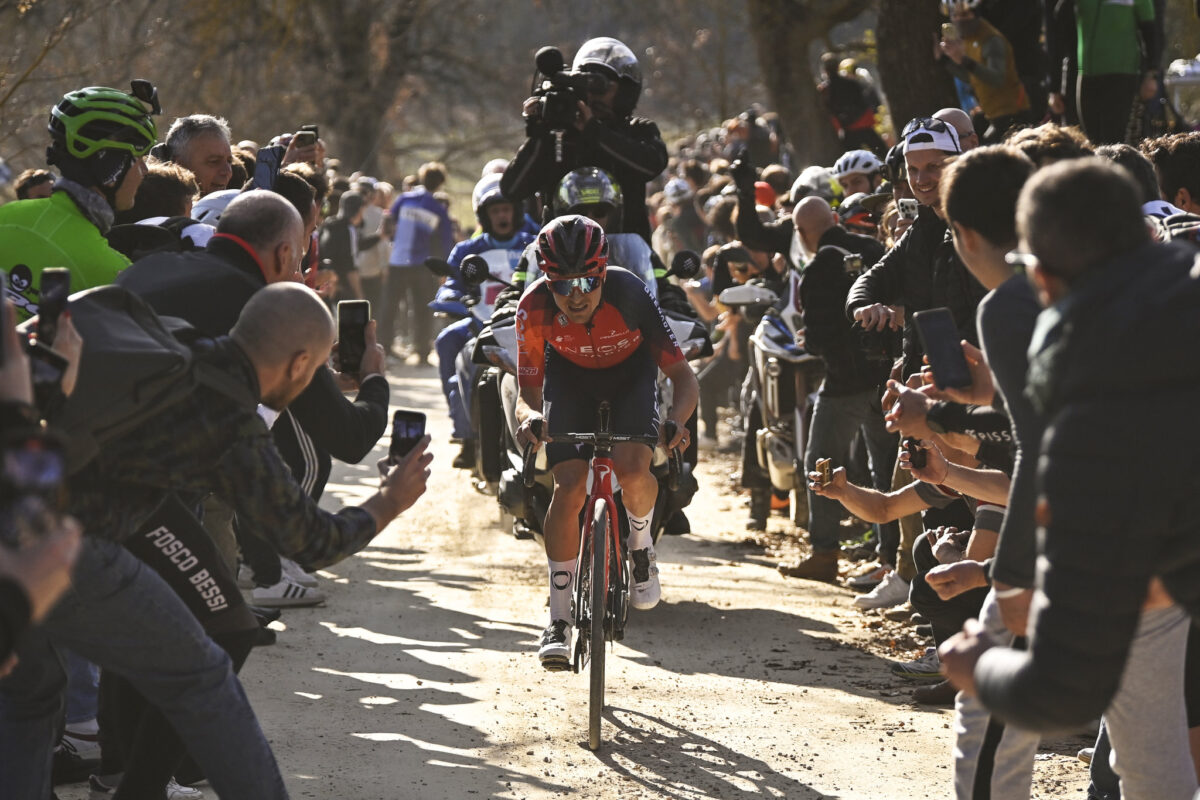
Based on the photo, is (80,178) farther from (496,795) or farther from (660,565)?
(660,565)

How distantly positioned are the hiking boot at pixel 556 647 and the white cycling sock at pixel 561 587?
0.17ft

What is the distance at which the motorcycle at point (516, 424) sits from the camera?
847 centimetres

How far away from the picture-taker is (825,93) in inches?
636

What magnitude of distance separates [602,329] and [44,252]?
265 centimetres

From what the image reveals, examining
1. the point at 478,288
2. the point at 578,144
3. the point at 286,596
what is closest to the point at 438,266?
the point at 478,288

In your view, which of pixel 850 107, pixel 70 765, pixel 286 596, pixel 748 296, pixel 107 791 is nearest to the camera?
pixel 107 791

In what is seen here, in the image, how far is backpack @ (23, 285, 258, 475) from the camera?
386 centimetres

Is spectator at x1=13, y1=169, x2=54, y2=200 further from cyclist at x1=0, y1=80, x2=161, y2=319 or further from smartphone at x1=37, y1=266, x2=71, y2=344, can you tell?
smartphone at x1=37, y1=266, x2=71, y2=344

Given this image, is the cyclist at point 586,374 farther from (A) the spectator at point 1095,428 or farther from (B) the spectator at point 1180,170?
(A) the spectator at point 1095,428

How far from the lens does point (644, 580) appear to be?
7.64m

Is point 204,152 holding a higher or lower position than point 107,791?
higher

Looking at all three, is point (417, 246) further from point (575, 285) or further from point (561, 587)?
point (561, 587)

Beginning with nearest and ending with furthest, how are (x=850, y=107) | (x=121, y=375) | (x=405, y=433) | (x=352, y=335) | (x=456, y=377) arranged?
(x=121, y=375), (x=405, y=433), (x=352, y=335), (x=456, y=377), (x=850, y=107)

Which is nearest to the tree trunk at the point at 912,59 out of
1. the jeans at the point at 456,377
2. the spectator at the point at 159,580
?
the jeans at the point at 456,377
